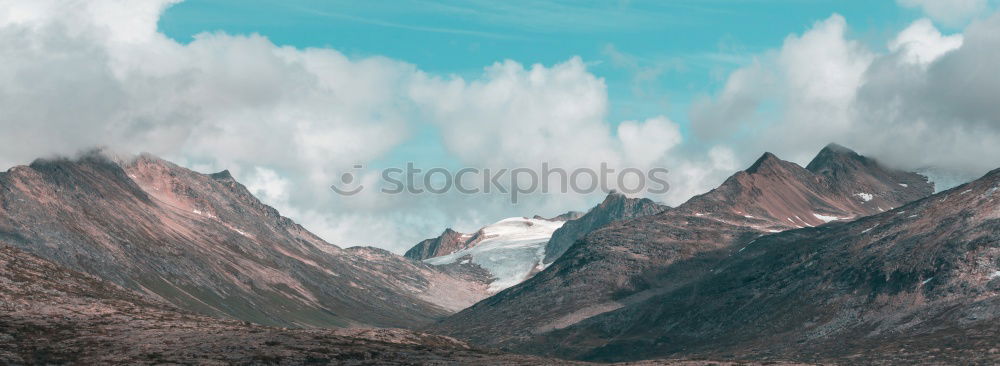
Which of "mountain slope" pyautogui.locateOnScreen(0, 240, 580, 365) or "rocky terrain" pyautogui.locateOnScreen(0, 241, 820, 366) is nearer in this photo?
"rocky terrain" pyautogui.locateOnScreen(0, 241, 820, 366)

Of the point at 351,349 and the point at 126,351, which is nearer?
the point at 126,351

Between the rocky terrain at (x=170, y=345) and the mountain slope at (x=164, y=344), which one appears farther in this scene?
the mountain slope at (x=164, y=344)

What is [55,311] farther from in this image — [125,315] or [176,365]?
[176,365]

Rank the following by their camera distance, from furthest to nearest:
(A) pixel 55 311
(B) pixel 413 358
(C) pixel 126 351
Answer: (A) pixel 55 311
(B) pixel 413 358
(C) pixel 126 351

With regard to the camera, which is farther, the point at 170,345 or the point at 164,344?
the point at 170,345

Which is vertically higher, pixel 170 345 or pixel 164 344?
pixel 164 344

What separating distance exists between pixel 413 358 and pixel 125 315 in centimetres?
5876

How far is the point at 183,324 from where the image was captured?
196125 mm

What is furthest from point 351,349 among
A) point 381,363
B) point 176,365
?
point 176,365

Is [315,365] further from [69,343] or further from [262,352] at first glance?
[69,343]

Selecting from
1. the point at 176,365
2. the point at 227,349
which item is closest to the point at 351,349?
the point at 227,349

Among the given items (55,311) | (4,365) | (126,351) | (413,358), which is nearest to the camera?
(4,365)

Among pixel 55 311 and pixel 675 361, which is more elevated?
pixel 55 311

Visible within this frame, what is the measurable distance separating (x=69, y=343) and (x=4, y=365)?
20268 mm
